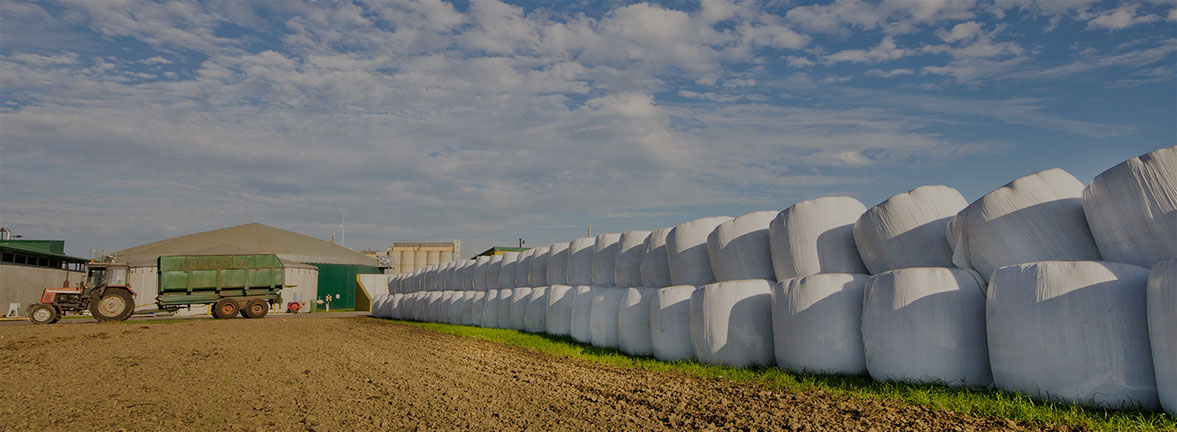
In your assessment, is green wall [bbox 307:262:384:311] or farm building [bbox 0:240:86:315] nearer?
farm building [bbox 0:240:86:315]

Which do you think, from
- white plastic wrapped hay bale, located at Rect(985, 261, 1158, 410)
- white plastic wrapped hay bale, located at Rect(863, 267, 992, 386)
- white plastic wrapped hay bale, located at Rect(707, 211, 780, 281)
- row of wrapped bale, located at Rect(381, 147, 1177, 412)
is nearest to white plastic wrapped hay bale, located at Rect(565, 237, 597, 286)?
row of wrapped bale, located at Rect(381, 147, 1177, 412)

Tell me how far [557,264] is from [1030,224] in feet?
26.9

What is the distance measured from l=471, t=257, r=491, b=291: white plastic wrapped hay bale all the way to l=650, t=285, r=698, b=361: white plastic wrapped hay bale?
915cm

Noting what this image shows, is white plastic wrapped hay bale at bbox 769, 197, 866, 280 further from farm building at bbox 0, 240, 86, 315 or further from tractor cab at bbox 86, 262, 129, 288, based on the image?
farm building at bbox 0, 240, 86, 315

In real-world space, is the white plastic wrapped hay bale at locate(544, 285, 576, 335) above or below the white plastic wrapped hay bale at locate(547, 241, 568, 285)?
below

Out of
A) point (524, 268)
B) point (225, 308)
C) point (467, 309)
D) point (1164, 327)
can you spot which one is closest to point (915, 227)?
point (1164, 327)

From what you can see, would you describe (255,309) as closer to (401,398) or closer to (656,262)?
(656,262)

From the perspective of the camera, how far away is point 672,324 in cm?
673

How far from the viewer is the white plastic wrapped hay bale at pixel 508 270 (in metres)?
14.1

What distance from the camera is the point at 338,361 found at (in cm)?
800

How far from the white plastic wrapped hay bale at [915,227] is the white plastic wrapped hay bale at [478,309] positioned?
10.7m

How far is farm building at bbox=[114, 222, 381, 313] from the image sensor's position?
33781mm

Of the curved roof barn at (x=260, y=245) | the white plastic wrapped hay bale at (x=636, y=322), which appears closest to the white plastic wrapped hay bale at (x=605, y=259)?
the white plastic wrapped hay bale at (x=636, y=322)

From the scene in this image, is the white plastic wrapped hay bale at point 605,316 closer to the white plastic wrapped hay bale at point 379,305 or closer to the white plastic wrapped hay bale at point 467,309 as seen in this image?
the white plastic wrapped hay bale at point 467,309
